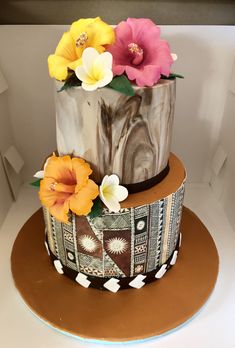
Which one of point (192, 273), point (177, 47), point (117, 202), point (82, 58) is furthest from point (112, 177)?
point (177, 47)

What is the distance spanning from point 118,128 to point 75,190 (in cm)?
12

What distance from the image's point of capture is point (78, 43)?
1.81 feet

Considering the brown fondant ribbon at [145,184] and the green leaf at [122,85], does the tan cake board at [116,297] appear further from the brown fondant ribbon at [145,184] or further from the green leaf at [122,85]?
the green leaf at [122,85]

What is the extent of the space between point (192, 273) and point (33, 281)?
1.06 ft

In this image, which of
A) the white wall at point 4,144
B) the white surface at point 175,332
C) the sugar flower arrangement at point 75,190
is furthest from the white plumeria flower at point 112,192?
the white wall at point 4,144

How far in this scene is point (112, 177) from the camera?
1.95 ft

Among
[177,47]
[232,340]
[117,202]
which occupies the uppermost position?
[177,47]

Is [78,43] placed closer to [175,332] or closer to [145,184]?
[145,184]

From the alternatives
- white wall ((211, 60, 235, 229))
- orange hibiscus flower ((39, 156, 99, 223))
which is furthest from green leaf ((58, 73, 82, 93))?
white wall ((211, 60, 235, 229))

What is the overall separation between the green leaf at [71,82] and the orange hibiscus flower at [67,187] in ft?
0.38

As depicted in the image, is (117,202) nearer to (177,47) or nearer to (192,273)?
(192,273)

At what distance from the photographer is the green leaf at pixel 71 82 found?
55cm

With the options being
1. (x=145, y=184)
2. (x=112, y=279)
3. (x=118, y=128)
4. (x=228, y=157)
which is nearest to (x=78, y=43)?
(x=118, y=128)

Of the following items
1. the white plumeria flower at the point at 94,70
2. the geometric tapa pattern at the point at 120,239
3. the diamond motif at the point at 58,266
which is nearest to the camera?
the white plumeria flower at the point at 94,70
